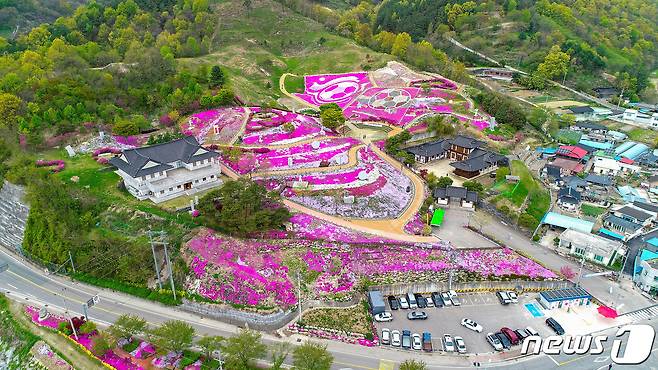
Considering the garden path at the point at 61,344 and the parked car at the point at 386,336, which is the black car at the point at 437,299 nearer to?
the parked car at the point at 386,336

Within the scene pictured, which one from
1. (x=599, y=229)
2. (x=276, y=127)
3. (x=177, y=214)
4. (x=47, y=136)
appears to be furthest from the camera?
(x=276, y=127)

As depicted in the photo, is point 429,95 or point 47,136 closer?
point 47,136

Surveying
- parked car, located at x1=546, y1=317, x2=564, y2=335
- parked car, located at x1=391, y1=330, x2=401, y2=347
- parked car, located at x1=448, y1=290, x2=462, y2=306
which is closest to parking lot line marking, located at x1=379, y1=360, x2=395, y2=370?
parked car, located at x1=391, y1=330, x2=401, y2=347

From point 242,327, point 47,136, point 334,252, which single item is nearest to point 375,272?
point 334,252

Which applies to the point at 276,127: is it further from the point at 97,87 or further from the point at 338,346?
the point at 338,346

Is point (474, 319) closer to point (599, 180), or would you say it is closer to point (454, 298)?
point (454, 298)

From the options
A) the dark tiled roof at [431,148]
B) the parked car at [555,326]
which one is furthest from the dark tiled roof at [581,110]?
the parked car at [555,326]

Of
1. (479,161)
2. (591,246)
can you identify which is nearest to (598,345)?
(591,246)
